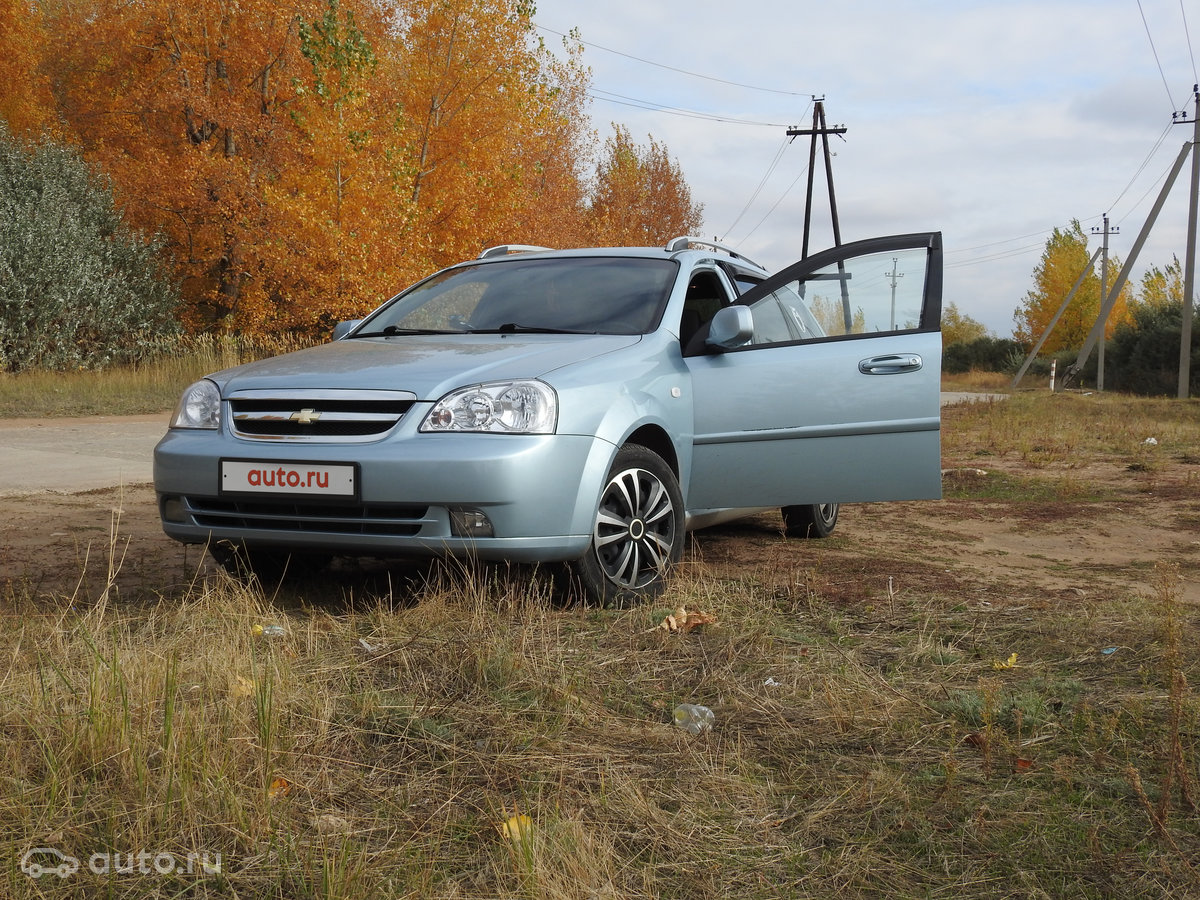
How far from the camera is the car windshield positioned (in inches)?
197

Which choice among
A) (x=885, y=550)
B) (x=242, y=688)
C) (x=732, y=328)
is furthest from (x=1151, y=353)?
(x=242, y=688)

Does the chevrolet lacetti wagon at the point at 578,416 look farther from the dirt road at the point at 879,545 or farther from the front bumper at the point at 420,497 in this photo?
the dirt road at the point at 879,545

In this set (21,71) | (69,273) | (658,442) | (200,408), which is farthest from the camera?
(21,71)

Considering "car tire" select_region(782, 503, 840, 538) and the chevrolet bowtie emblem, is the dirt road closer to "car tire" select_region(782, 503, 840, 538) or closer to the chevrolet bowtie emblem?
"car tire" select_region(782, 503, 840, 538)

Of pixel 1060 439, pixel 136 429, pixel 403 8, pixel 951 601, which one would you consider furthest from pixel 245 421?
pixel 403 8

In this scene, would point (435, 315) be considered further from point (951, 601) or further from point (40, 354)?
point (40, 354)

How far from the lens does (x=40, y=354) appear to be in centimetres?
1938

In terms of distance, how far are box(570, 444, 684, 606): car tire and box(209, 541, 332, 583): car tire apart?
1.18 meters

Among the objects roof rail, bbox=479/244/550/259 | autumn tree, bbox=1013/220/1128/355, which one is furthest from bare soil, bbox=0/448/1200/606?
autumn tree, bbox=1013/220/1128/355

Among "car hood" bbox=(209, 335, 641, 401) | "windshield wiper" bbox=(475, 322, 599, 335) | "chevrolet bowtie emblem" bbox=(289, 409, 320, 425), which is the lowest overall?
"chevrolet bowtie emblem" bbox=(289, 409, 320, 425)

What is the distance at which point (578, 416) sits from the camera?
405 centimetres

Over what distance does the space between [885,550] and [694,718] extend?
3.34 m

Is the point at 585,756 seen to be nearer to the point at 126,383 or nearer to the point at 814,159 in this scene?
the point at 126,383

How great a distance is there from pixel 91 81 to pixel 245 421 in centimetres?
2460
